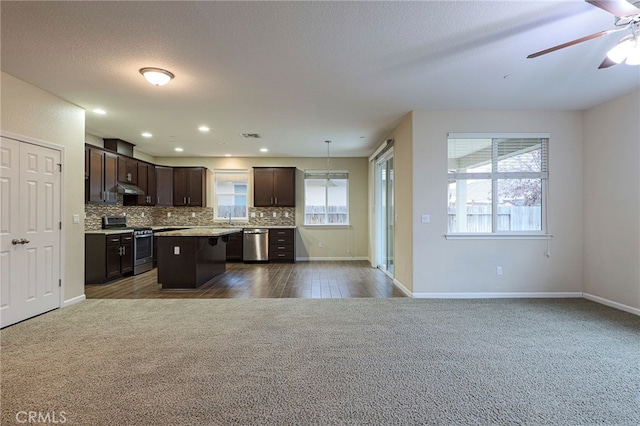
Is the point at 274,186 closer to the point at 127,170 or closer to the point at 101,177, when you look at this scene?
the point at 127,170

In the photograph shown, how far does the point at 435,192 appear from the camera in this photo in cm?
455

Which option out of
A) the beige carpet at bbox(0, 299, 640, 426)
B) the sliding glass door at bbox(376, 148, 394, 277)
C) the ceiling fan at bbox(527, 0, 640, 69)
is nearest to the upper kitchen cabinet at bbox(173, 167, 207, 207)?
the beige carpet at bbox(0, 299, 640, 426)

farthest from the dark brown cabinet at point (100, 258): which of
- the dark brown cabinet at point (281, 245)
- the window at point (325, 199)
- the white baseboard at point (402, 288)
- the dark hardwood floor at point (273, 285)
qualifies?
the white baseboard at point (402, 288)

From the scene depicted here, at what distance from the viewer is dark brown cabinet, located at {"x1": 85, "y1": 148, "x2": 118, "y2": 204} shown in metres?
5.51

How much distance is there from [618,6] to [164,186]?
833cm

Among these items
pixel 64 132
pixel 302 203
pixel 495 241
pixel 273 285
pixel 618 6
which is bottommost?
pixel 273 285

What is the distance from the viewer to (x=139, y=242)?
20.9ft

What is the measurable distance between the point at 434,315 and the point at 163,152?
719 centimetres

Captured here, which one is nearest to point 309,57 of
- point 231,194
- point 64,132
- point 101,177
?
point 64,132

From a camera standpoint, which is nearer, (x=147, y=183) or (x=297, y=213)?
(x=147, y=183)

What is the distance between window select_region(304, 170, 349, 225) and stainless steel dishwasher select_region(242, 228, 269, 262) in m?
1.28

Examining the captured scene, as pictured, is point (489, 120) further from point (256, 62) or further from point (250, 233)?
point (250, 233)

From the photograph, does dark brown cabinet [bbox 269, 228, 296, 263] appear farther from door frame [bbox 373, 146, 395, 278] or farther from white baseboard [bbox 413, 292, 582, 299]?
Answer: white baseboard [bbox 413, 292, 582, 299]

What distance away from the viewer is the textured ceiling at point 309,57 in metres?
2.36
